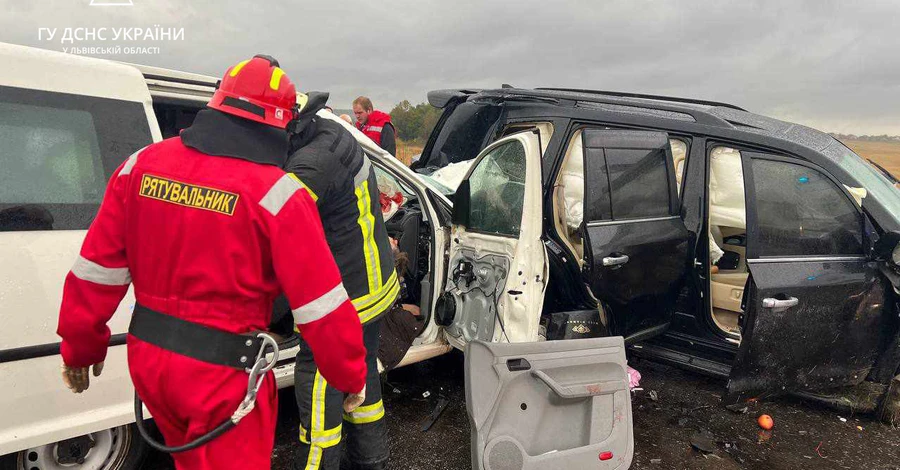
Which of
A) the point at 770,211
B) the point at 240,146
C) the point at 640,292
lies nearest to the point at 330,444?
the point at 240,146

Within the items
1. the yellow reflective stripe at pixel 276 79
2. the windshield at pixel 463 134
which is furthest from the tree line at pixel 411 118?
the yellow reflective stripe at pixel 276 79

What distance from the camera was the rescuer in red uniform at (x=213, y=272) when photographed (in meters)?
1.51

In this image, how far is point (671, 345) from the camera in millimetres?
3482

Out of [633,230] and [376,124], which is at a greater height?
[376,124]

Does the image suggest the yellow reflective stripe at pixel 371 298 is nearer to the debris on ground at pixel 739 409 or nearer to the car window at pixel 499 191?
the car window at pixel 499 191

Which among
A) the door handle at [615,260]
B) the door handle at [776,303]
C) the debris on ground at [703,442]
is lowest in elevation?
the debris on ground at [703,442]

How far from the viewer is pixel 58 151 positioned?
6.83ft

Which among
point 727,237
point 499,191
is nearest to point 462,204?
point 499,191

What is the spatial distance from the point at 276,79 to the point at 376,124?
538 centimetres

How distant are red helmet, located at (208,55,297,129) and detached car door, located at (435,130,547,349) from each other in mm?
1611

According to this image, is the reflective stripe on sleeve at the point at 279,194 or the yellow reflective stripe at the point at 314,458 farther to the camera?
the yellow reflective stripe at the point at 314,458

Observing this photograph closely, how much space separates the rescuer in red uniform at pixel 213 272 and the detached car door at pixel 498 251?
149 centimetres

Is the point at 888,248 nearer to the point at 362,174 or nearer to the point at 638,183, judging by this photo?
the point at 638,183

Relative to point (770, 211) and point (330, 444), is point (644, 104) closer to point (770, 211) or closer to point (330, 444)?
point (770, 211)
